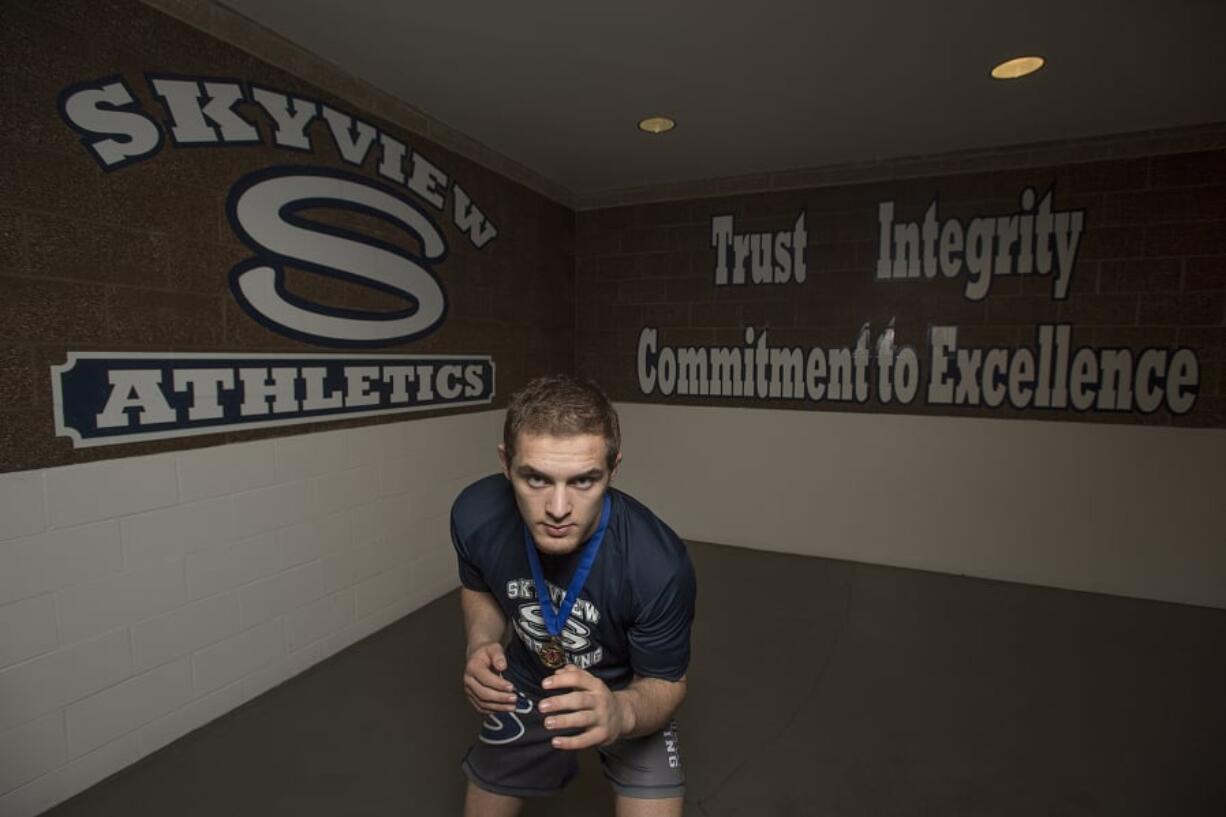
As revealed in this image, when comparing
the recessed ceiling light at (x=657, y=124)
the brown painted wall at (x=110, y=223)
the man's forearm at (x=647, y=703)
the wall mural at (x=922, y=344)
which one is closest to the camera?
the man's forearm at (x=647, y=703)

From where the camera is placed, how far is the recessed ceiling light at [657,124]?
131 inches

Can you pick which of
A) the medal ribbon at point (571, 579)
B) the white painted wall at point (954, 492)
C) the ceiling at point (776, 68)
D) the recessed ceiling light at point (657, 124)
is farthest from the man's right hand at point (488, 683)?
the white painted wall at point (954, 492)

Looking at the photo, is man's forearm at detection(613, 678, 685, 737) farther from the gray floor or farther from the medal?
the gray floor

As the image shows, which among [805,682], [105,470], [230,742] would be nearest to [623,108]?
[105,470]

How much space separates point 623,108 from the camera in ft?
10.4

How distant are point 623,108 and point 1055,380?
10.2ft

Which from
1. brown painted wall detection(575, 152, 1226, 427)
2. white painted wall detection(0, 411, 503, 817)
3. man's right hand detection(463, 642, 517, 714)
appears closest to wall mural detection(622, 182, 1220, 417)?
brown painted wall detection(575, 152, 1226, 427)

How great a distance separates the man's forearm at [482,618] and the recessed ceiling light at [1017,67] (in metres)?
3.13

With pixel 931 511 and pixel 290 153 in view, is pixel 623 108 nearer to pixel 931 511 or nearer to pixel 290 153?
pixel 290 153

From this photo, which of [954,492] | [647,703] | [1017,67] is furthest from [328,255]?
[954,492]

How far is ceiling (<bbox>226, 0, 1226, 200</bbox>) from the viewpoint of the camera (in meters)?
2.28

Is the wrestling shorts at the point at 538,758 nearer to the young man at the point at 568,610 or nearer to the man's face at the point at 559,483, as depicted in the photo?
the young man at the point at 568,610

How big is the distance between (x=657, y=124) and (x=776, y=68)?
0.85 m

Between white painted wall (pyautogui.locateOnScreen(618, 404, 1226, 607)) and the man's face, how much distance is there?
10.9 ft
